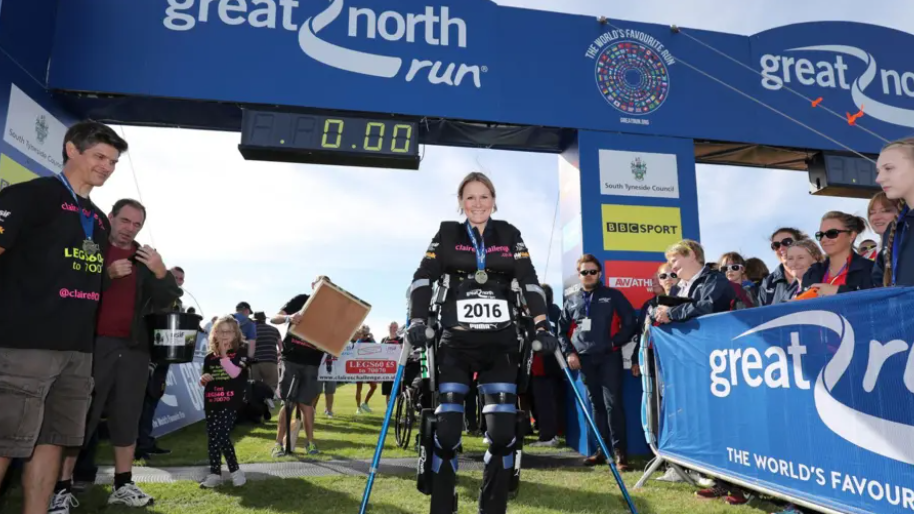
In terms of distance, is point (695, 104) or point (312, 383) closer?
point (312, 383)

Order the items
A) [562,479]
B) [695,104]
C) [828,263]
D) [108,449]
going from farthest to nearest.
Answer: [695,104] → [108,449] → [562,479] → [828,263]

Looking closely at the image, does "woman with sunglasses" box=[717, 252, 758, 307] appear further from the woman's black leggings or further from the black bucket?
the black bucket

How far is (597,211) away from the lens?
7727mm

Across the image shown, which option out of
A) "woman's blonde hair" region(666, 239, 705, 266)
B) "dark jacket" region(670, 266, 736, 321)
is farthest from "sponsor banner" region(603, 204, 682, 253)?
"dark jacket" region(670, 266, 736, 321)

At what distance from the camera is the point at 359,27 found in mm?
7684

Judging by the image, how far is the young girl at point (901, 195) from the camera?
310 cm

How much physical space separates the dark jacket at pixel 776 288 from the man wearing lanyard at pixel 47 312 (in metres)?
5.30

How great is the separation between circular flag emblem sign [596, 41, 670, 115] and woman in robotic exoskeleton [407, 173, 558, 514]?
5.14m

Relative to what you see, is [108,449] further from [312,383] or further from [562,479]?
[562,479]

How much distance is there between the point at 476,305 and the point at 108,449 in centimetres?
614

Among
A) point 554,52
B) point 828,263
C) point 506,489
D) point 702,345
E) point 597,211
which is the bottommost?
point 506,489

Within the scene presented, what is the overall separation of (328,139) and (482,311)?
15.0 ft

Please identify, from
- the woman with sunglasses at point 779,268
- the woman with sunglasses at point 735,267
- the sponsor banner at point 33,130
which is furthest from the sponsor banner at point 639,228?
the sponsor banner at point 33,130

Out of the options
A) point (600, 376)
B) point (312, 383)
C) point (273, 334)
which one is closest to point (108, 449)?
point (312, 383)
